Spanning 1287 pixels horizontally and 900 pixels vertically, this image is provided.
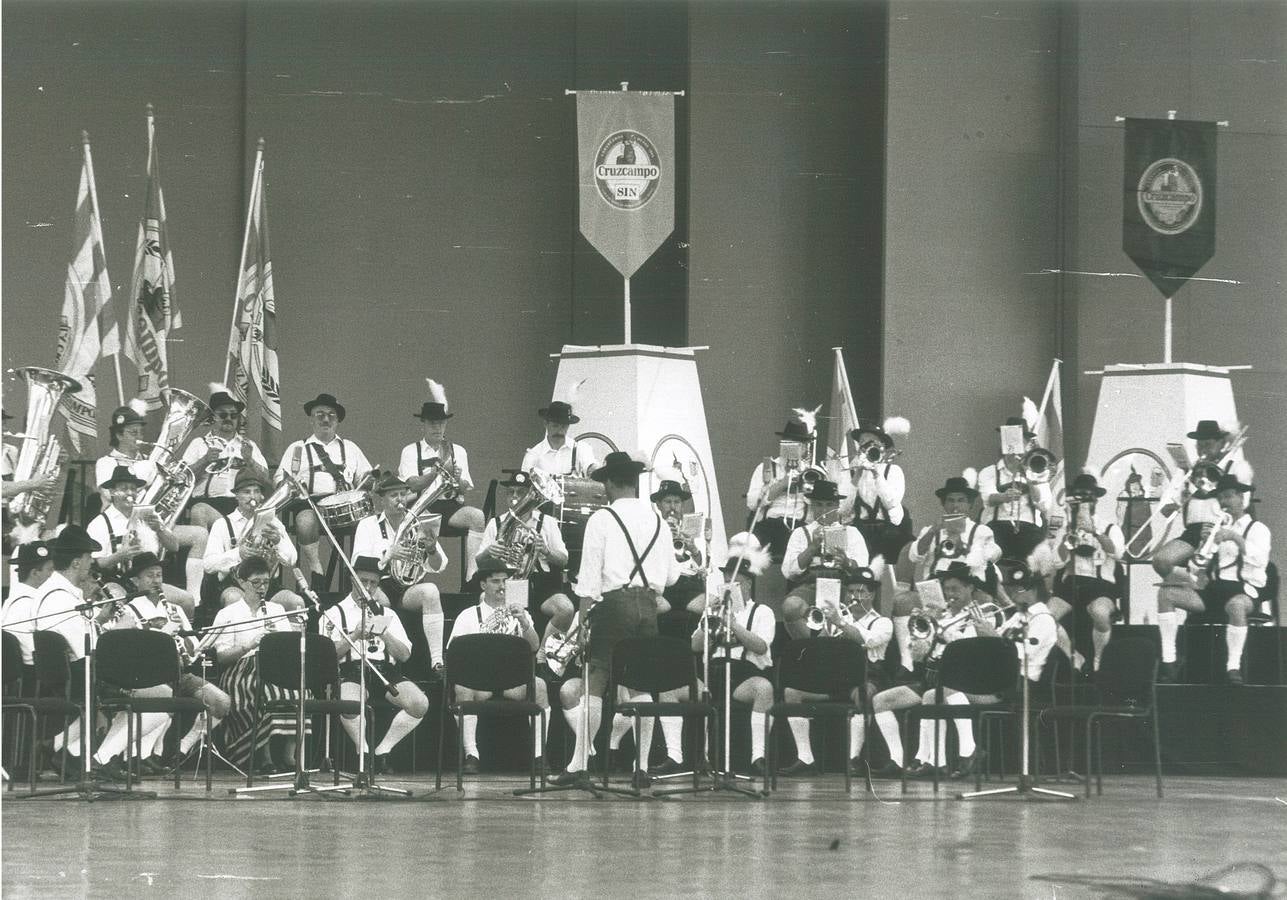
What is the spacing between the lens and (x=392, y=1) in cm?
1850

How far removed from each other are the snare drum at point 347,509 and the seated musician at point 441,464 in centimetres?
37

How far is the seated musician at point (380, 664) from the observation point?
12.3m

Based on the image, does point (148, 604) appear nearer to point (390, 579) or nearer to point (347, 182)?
point (390, 579)

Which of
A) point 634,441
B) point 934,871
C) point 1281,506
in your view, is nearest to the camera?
point 934,871

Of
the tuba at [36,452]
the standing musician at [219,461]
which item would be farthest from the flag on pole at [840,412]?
the tuba at [36,452]

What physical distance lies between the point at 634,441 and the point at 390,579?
3.08 meters

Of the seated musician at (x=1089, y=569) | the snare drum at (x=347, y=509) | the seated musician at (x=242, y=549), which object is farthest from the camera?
the snare drum at (x=347, y=509)

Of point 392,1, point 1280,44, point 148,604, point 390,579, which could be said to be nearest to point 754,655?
point 390,579

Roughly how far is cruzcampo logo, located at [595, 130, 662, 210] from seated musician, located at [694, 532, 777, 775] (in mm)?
4400

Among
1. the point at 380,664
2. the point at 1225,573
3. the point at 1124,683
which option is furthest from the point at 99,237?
the point at 1225,573

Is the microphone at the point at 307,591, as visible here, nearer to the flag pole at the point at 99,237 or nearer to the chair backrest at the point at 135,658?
the chair backrest at the point at 135,658

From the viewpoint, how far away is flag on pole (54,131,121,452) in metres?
15.5

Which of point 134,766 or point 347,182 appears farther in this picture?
point 347,182

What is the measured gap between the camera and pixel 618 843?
8.90 meters
